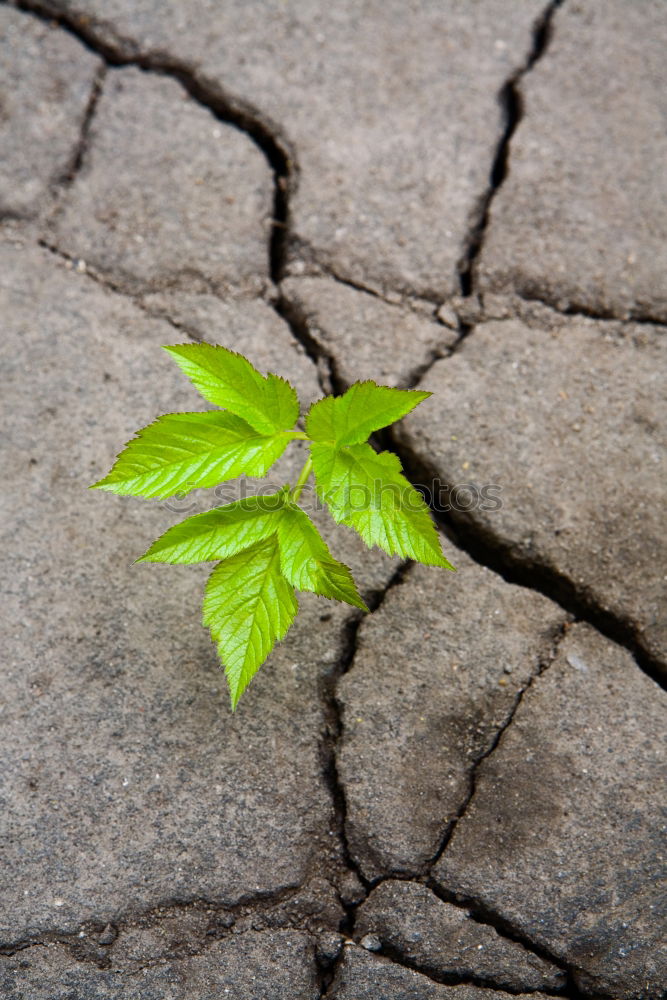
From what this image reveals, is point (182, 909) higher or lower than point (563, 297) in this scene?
lower

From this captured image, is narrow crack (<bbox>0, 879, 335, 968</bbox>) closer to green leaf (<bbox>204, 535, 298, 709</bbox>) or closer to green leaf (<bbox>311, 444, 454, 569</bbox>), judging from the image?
green leaf (<bbox>204, 535, 298, 709</bbox>)

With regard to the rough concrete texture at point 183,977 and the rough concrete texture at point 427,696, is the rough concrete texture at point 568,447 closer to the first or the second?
the rough concrete texture at point 427,696

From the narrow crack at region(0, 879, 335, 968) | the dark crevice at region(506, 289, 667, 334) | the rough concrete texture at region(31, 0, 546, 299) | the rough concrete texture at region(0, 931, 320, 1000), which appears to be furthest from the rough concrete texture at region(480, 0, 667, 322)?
the rough concrete texture at region(0, 931, 320, 1000)

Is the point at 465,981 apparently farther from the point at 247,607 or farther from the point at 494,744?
the point at 247,607

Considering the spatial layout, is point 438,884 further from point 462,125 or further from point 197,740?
point 462,125

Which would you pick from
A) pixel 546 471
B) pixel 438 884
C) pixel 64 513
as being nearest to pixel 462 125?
pixel 546 471

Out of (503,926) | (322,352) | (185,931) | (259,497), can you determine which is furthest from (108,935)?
(322,352)

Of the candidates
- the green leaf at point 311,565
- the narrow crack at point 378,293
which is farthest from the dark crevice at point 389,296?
the green leaf at point 311,565
